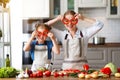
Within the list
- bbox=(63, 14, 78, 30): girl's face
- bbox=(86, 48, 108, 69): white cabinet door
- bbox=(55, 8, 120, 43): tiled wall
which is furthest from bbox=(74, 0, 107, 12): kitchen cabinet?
bbox=(63, 14, 78, 30): girl's face

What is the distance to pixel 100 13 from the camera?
5.66m

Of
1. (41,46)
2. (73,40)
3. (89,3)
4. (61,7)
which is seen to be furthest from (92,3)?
(41,46)

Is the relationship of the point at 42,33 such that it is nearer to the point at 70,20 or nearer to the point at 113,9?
the point at 70,20

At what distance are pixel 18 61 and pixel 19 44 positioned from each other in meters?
0.33

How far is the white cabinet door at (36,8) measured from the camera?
209 inches

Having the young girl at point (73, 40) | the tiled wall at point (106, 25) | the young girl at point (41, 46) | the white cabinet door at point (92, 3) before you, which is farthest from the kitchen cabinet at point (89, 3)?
the young girl at point (41, 46)

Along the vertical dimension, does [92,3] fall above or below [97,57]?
above

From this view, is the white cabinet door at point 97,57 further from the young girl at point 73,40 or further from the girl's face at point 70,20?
the girl's face at point 70,20

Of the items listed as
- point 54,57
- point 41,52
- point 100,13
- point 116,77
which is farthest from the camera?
point 100,13

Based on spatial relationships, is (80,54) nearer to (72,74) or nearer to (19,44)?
(72,74)

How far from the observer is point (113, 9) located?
5324mm

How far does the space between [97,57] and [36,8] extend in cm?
136

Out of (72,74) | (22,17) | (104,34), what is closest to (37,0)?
(22,17)

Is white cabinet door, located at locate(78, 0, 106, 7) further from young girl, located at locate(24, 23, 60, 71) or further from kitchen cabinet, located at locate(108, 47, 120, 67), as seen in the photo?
young girl, located at locate(24, 23, 60, 71)
